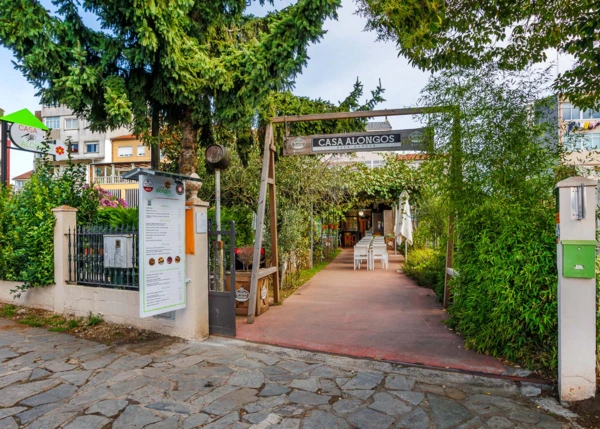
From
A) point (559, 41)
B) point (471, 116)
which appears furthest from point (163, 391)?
point (559, 41)

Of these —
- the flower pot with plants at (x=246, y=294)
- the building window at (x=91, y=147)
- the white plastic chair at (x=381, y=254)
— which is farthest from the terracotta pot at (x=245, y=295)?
the building window at (x=91, y=147)

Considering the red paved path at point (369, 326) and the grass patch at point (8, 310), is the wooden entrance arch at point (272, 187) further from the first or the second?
the grass patch at point (8, 310)

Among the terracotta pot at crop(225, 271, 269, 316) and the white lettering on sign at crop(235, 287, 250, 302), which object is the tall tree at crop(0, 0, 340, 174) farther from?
the white lettering on sign at crop(235, 287, 250, 302)

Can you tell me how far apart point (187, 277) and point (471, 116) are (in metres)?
3.89

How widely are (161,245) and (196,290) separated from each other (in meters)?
0.77

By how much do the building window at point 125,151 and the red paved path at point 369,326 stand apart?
34.9 m

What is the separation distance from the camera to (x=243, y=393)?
11.1 feet

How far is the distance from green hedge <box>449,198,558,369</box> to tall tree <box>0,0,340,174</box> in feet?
10.8

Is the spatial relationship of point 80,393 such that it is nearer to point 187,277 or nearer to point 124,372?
point 124,372

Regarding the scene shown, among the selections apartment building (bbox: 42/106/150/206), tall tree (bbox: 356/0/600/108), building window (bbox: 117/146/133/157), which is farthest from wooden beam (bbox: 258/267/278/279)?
building window (bbox: 117/146/133/157)

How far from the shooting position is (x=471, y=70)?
4805mm

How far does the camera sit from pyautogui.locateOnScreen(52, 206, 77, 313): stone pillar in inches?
238

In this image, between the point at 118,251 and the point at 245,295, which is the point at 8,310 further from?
the point at 245,295

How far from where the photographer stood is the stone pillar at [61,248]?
6.04m
